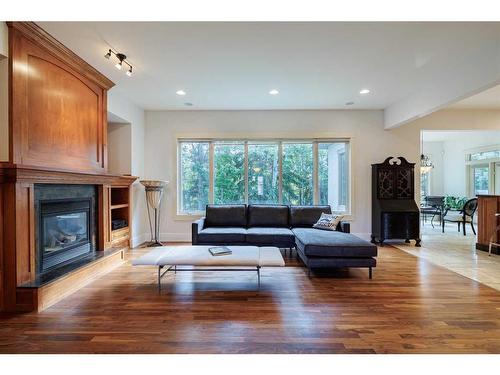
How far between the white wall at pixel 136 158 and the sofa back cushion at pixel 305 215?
309 cm

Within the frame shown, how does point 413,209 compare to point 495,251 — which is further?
point 413,209

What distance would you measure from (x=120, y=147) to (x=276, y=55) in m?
3.47

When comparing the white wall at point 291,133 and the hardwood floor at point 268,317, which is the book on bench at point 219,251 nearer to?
the hardwood floor at point 268,317

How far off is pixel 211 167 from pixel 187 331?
397cm

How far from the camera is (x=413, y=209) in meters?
5.20

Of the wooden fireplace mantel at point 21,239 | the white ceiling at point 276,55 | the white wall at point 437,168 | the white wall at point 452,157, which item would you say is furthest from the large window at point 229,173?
the white wall at point 437,168

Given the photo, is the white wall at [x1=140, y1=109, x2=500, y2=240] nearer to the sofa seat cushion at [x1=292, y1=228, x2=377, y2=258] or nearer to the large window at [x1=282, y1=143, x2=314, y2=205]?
the large window at [x1=282, y1=143, x2=314, y2=205]

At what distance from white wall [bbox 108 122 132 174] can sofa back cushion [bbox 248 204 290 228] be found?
8.20ft

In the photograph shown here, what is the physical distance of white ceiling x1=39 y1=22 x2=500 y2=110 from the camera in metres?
2.66

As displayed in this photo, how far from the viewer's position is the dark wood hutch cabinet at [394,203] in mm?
5184

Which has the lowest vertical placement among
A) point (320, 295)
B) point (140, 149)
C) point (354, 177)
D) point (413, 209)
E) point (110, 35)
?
point (320, 295)

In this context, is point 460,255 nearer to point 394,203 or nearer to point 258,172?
point 394,203
